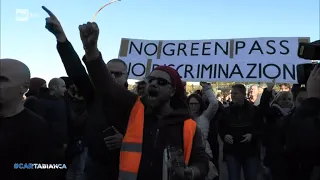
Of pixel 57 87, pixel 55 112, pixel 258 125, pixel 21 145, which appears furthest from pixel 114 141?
pixel 258 125

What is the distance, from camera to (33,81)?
523 centimetres

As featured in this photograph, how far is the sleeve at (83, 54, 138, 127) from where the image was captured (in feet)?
7.91

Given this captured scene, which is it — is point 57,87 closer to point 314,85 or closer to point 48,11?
point 48,11

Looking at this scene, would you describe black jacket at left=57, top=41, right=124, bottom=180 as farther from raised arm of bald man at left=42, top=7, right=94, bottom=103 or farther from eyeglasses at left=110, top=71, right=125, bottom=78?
eyeglasses at left=110, top=71, right=125, bottom=78

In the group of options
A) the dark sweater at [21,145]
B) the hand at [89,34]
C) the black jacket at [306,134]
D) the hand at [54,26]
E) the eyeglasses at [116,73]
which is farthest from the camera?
the eyeglasses at [116,73]

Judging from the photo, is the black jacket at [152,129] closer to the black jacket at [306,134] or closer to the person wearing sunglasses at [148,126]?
the person wearing sunglasses at [148,126]

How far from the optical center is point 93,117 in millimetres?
2877

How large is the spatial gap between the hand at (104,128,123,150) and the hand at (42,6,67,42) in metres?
0.79

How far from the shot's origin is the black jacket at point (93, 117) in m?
2.78

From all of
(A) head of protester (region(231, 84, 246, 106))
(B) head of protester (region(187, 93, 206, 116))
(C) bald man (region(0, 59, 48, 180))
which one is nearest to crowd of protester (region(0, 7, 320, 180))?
(C) bald man (region(0, 59, 48, 180))

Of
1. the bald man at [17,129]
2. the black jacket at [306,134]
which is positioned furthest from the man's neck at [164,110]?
the black jacket at [306,134]

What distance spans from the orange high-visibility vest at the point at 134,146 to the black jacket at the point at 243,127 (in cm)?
349

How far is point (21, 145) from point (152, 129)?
785 mm

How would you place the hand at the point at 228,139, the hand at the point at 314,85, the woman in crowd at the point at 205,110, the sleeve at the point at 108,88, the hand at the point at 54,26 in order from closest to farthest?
the hand at the point at 314,85
the sleeve at the point at 108,88
the hand at the point at 54,26
the woman in crowd at the point at 205,110
the hand at the point at 228,139
